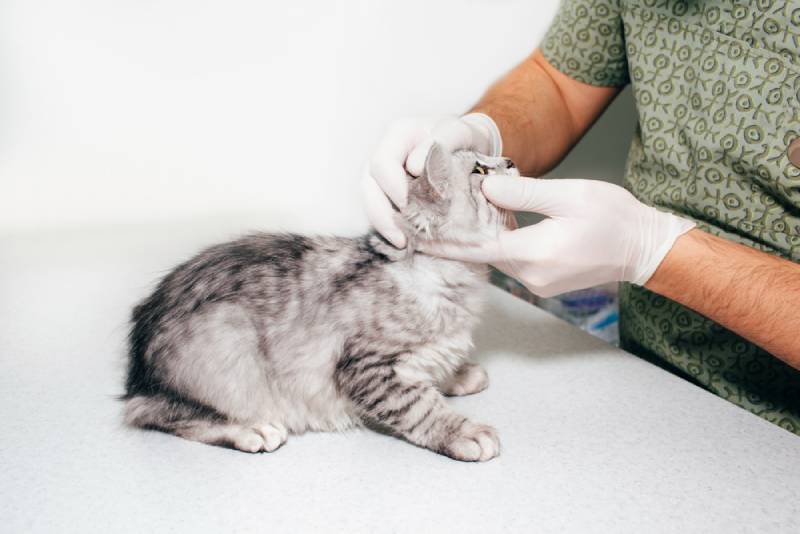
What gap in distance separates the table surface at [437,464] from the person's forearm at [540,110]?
0.53 metres

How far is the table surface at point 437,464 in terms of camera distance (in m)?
0.89

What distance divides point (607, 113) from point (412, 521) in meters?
1.53

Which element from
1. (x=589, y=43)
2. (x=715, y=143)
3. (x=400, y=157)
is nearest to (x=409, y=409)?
(x=400, y=157)

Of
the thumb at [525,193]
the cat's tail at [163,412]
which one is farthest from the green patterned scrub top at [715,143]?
the cat's tail at [163,412]

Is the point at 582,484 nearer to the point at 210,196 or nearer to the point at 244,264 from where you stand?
the point at 244,264

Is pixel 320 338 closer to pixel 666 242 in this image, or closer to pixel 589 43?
pixel 666 242

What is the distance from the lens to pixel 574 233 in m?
1.15

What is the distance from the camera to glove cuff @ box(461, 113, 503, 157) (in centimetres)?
144

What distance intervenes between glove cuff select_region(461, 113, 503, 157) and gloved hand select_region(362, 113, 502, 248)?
0.04m

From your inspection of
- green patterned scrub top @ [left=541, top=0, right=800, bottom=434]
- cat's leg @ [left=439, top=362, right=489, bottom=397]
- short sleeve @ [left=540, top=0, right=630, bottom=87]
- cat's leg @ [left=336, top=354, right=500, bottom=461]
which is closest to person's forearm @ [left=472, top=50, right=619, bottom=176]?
short sleeve @ [left=540, top=0, right=630, bottom=87]

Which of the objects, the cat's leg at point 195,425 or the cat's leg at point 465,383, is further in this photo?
the cat's leg at point 465,383

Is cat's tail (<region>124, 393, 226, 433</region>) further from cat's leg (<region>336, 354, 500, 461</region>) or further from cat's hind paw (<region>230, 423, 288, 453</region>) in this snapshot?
cat's leg (<region>336, 354, 500, 461</region>)

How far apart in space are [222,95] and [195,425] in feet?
3.19

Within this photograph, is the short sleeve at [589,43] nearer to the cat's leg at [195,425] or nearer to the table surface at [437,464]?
the table surface at [437,464]
